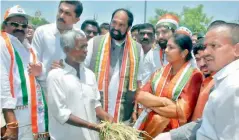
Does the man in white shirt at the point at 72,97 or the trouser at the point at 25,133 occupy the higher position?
the man in white shirt at the point at 72,97

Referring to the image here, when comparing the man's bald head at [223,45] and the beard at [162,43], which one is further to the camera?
the beard at [162,43]

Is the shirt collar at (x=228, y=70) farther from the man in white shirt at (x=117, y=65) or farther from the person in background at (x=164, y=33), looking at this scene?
the person in background at (x=164, y=33)

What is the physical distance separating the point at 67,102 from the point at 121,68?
151cm

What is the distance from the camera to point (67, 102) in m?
3.62

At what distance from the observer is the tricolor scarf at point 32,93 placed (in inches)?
153

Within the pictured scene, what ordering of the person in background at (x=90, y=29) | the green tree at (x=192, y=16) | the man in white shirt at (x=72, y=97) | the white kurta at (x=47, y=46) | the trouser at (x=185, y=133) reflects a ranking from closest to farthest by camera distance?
the trouser at (x=185, y=133) → the man in white shirt at (x=72, y=97) → the white kurta at (x=47, y=46) → the person in background at (x=90, y=29) → the green tree at (x=192, y=16)

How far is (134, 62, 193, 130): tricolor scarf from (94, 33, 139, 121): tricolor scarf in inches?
25.2

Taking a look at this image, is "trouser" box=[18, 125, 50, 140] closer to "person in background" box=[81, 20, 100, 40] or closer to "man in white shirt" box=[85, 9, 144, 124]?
"man in white shirt" box=[85, 9, 144, 124]

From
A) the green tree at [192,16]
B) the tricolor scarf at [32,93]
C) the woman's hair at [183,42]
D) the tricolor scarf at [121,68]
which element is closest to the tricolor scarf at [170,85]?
the woman's hair at [183,42]

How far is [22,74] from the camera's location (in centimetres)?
396

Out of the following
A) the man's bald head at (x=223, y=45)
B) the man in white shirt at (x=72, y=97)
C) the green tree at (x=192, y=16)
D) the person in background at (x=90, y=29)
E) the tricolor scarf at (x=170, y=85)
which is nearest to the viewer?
the man's bald head at (x=223, y=45)

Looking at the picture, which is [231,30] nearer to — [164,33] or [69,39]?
[69,39]

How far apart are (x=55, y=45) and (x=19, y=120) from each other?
1135mm

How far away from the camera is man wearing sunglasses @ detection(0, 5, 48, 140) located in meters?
3.69
